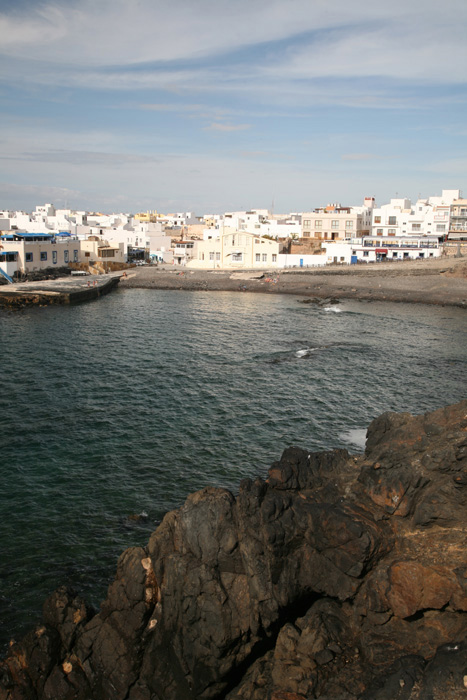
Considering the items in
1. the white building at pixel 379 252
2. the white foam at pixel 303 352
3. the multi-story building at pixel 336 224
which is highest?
the multi-story building at pixel 336 224

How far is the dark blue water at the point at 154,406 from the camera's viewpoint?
19969 mm

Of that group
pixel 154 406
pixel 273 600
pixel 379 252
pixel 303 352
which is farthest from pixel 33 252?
pixel 273 600

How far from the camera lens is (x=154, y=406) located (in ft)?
110

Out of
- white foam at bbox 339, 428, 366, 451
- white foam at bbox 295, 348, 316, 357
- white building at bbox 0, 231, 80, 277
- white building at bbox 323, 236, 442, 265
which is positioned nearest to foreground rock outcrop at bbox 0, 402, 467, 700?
white foam at bbox 339, 428, 366, 451

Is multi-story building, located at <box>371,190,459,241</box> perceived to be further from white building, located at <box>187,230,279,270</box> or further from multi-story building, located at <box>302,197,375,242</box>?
white building, located at <box>187,230,279,270</box>

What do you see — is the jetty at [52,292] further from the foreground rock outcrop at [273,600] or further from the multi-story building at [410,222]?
the multi-story building at [410,222]

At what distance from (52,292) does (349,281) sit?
44667mm

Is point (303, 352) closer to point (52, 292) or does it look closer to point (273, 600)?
point (273, 600)

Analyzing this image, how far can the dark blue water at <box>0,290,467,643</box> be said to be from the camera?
20.0m

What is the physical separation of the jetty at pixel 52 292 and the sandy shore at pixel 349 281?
9950 mm

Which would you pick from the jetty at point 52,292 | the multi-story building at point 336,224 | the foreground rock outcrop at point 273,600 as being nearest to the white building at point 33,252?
the jetty at point 52,292

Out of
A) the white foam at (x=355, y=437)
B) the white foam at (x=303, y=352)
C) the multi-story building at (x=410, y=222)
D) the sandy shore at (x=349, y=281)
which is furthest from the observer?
the multi-story building at (x=410, y=222)

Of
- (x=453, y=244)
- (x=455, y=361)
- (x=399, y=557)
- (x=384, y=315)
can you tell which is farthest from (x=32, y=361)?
(x=453, y=244)

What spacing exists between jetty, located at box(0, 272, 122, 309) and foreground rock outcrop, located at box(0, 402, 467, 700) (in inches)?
2406
